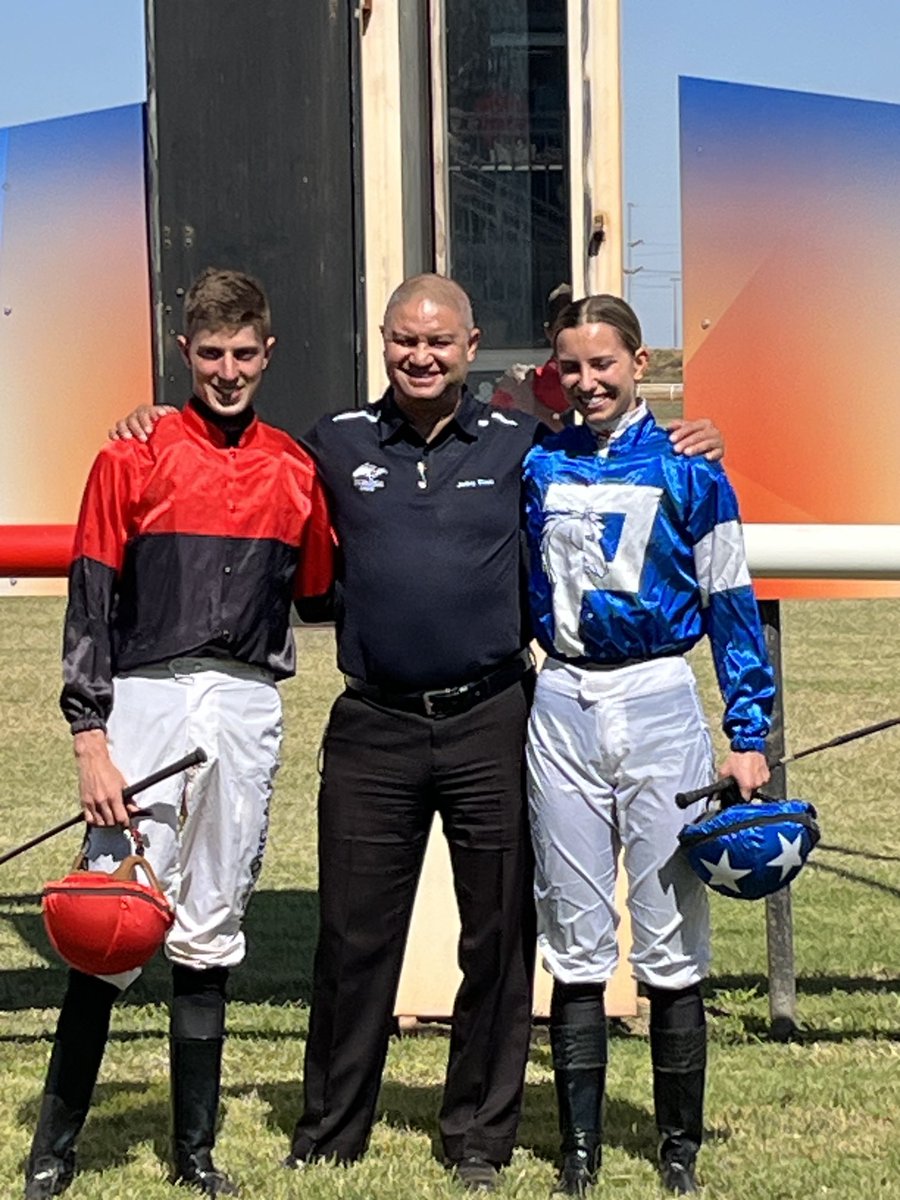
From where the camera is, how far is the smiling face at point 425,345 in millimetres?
4102

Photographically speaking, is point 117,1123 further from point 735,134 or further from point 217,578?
point 735,134

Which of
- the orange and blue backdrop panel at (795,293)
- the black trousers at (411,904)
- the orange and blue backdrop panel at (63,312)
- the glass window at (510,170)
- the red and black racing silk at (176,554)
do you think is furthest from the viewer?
the orange and blue backdrop panel at (63,312)

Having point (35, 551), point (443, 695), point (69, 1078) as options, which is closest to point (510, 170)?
point (35, 551)

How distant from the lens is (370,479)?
4.18m

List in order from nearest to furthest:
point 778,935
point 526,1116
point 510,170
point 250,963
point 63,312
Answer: point 526,1116, point 778,935, point 510,170, point 250,963, point 63,312

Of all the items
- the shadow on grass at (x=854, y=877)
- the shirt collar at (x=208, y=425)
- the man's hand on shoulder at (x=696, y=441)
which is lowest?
the shadow on grass at (x=854, y=877)

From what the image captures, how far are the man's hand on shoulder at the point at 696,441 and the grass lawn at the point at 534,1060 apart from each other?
4.62 feet

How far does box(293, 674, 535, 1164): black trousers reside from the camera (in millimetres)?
4211

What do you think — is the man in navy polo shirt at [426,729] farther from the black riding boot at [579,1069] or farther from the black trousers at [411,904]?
the black riding boot at [579,1069]

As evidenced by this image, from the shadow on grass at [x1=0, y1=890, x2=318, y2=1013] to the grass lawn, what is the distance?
1 cm

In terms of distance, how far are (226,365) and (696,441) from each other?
901mm

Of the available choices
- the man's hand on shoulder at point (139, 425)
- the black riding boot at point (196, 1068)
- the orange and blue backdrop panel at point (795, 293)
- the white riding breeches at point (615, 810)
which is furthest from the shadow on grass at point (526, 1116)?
the orange and blue backdrop panel at point (795, 293)

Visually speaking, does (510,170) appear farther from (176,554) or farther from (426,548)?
(176,554)

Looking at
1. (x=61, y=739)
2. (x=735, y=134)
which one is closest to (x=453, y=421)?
(x=735, y=134)
